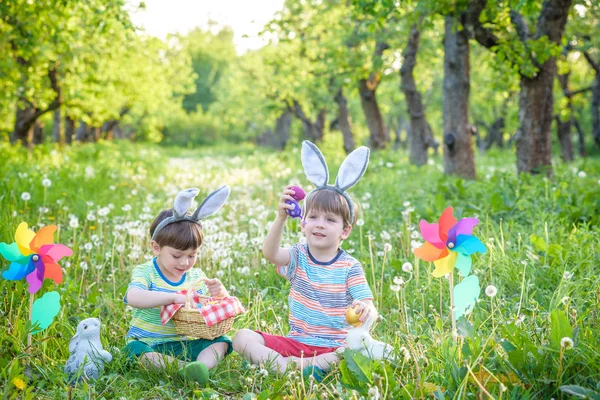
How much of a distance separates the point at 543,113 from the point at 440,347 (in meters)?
6.33

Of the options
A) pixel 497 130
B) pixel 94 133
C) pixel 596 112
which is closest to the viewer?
pixel 596 112

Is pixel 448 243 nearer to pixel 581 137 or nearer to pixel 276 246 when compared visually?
pixel 276 246

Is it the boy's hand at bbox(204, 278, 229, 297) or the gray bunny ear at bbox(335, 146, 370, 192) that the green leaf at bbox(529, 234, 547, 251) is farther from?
the boy's hand at bbox(204, 278, 229, 297)

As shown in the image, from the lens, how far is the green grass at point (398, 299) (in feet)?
8.36

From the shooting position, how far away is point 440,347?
109 inches

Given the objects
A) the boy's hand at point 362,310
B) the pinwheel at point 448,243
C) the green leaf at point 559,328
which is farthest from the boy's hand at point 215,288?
the green leaf at point 559,328

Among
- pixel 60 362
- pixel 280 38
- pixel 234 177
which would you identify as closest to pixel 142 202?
pixel 234 177

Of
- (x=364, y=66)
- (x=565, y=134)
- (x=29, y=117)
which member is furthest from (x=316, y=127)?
(x=29, y=117)

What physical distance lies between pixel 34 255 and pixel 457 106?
7.39m

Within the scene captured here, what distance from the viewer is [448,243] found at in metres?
2.84

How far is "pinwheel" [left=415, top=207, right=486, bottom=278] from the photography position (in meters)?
2.82

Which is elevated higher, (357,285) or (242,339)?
(357,285)

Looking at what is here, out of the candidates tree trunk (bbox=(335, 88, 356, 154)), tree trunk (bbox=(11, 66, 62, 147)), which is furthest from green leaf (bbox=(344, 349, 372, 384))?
tree trunk (bbox=(335, 88, 356, 154))

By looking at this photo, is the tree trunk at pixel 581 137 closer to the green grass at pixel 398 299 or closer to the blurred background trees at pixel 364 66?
the blurred background trees at pixel 364 66
